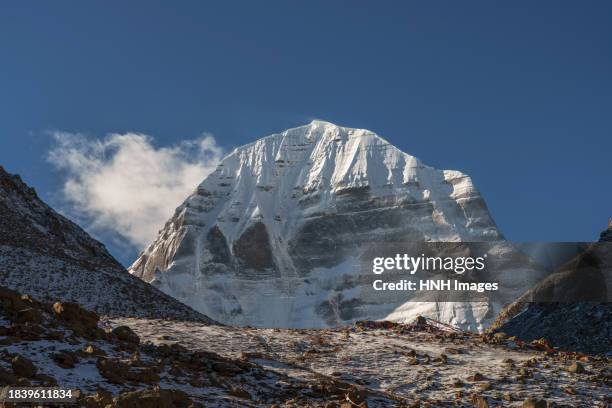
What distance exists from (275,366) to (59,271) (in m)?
22.3

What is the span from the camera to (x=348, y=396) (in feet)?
75.8

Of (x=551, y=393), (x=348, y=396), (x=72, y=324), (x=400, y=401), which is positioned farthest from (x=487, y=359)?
(x=72, y=324)

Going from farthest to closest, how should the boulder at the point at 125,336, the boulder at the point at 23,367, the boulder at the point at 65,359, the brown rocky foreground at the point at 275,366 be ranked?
the boulder at the point at 125,336, the boulder at the point at 65,359, the brown rocky foreground at the point at 275,366, the boulder at the point at 23,367

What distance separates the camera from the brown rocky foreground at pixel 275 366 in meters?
21.0

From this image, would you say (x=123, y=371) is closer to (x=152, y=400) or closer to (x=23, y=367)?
(x=23, y=367)

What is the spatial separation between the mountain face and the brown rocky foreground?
11096 mm

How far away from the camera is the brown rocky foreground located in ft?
68.9

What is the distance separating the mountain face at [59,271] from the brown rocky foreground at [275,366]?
36.4 ft

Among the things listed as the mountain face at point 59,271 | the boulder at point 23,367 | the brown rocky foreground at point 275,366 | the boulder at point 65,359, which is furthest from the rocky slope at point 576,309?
the boulder at point 23,367

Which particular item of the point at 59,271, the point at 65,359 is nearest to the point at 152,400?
the point at 65,359

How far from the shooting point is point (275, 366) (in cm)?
2741

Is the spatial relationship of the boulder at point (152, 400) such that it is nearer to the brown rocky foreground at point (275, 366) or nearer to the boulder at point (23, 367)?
the brown rocky foreground at point (275, 366)

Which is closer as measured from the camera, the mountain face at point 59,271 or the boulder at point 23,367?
the boulder at point 23,367

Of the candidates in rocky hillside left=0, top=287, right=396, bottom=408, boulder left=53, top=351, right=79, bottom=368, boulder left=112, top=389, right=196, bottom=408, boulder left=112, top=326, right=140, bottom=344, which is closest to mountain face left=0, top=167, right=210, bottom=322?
boulder left=112, top=326, right=140, bottom=344
